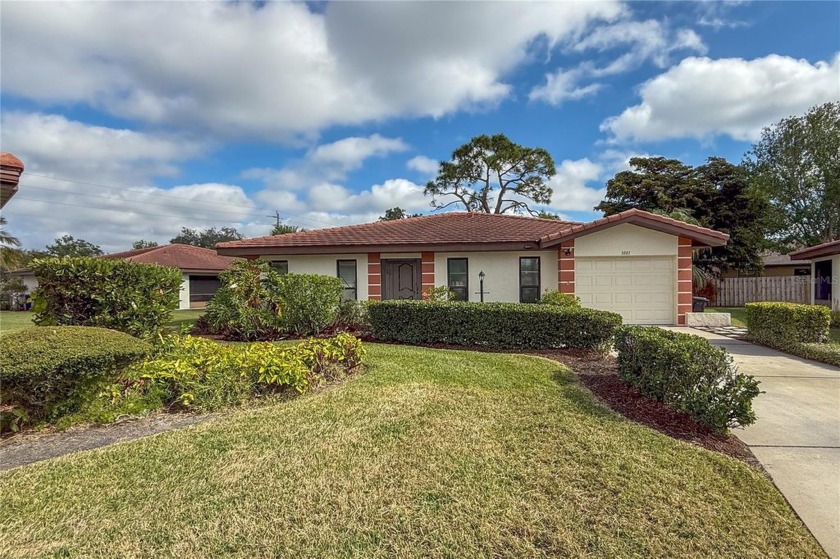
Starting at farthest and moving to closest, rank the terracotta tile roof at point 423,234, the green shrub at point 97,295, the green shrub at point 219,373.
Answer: the terracotta tile roof at point 423,234 < the green shrub at point 97,295 < the green shrub at point 219,373

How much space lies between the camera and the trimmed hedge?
752 cm

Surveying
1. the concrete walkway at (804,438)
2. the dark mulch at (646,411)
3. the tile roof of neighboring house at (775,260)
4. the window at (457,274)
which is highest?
the tile roof of neighboring house at (775,260)

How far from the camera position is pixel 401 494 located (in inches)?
Result: 118

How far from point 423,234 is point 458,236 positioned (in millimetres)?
1266

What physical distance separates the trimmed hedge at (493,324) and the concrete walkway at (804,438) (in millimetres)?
2453

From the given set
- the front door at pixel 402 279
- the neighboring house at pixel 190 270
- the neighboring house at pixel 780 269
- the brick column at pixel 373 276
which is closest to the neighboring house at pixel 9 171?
the brick column at pixel 373 276

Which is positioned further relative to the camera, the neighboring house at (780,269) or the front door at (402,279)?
the neighboring house at (780,269)

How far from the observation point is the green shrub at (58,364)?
12.3ft

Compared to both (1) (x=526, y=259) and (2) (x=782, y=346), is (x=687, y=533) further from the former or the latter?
(1) (x=526, y=259)

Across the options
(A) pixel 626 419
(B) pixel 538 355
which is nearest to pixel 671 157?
(B) pixel 538 355

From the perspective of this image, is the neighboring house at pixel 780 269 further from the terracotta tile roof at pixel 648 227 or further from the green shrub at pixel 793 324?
the green shrub at pixel 793 324

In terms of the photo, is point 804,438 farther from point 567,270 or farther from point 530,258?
point 530,258

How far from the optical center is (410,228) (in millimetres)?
14984

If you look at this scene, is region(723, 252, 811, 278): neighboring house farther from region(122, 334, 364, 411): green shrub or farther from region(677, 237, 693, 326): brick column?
region(122, 334, 364, 411): green shrub
